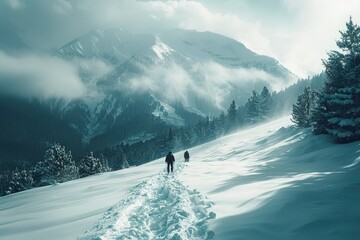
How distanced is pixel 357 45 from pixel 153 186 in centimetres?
2213

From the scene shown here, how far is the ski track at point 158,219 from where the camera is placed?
8555 mm

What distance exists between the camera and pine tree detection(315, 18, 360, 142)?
2528cm

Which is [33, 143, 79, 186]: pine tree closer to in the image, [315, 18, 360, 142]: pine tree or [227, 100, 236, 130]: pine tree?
[315, 18, 360, 142]: pine tree

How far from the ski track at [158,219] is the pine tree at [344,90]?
59.1 ft

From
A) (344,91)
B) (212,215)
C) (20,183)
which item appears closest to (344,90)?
(344,91)

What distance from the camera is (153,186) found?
16.9 m

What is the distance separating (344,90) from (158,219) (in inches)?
862

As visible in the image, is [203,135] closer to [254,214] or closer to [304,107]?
[304,107]

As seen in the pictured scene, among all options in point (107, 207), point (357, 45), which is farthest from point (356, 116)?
point (107, 207)

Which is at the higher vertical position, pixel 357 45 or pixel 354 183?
pixel 357 45

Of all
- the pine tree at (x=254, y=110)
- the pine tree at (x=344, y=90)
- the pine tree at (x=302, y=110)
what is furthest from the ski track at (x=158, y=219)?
the pine tree at (x=254, y=110)

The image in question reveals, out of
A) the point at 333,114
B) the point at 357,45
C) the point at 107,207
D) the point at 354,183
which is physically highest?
the point at 357,45

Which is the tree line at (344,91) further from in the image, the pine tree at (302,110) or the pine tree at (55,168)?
the pine tree at (55,168)

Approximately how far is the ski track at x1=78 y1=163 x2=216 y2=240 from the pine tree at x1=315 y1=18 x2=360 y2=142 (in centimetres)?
1802
